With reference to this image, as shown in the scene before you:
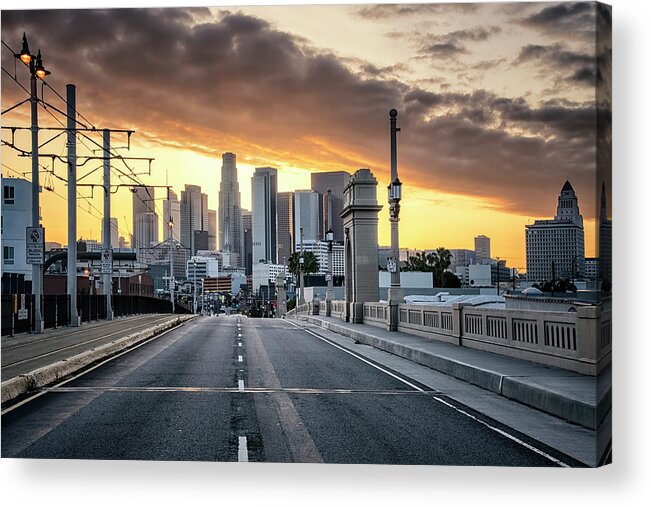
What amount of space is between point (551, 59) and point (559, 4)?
0.84 m

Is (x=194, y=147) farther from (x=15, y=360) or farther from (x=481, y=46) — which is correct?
(x=15, y=360)

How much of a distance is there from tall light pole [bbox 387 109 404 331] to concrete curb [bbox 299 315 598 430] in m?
6.75

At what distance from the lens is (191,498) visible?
1084 cm

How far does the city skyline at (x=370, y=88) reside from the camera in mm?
12141

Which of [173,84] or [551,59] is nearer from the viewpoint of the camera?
[551,59]

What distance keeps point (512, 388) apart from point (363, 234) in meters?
26.3

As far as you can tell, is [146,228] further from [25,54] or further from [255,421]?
[255,421]

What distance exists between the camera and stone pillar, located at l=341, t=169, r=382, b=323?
40.8m

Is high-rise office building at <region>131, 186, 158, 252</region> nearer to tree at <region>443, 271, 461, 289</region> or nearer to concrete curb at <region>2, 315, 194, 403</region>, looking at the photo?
concrete curb at <region>2, 315, 194, 403</region>

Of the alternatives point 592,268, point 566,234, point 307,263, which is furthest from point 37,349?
point 307,263

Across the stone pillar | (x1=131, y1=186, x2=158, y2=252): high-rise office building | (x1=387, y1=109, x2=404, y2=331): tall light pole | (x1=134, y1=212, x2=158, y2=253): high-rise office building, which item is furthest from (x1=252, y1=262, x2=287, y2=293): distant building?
(x1=387, y1=109, x2=404, y2=331): tall light pole

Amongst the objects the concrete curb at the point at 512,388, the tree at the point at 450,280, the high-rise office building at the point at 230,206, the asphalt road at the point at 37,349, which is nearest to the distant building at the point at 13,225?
the asphalt road at the point at 37,349

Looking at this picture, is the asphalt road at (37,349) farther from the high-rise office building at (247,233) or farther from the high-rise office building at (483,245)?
the high-rise office building at (483,245)

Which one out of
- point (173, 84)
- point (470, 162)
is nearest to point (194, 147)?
point (173, 84)
